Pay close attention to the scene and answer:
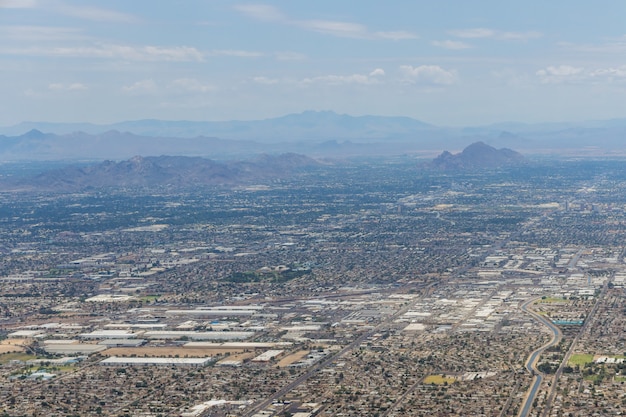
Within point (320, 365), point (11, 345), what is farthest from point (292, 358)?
point (11, 345)

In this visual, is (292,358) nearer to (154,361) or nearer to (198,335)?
(154,361)

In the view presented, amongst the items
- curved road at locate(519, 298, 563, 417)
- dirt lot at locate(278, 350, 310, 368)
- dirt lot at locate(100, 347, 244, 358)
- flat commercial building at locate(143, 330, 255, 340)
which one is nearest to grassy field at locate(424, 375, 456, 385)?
curved road at locate(519, 298, 563, 417)

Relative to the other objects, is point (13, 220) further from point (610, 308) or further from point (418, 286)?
point (610, 308)

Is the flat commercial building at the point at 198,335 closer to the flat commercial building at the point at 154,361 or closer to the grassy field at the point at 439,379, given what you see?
the flat commercial building at the point at 154,361

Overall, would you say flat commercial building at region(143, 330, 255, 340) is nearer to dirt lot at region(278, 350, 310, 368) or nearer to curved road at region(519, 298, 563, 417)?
dirt lot at region(278, 350, 310, 368)

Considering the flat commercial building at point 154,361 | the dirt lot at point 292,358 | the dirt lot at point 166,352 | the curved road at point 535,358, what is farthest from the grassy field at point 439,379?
the dirt lot at point 166,352
